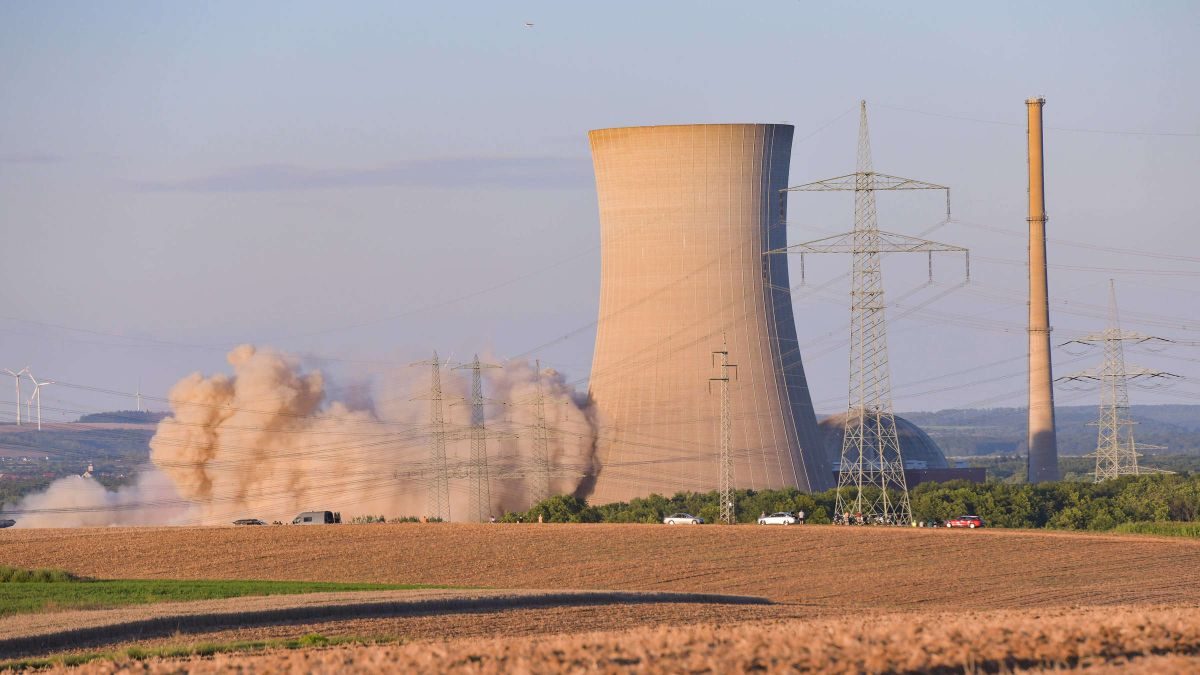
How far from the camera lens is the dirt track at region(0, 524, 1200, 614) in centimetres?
2741

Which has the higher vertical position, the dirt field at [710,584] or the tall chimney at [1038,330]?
the tall chimney at [1038,330]

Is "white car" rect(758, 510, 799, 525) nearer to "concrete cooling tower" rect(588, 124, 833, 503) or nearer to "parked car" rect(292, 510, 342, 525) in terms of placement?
"concrete cooling tower" rect(588, 124, 833, 503)

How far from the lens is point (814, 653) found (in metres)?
12.0

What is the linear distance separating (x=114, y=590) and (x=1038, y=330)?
125 feet

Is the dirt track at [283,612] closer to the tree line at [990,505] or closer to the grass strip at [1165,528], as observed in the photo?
the grass strip at [1165,528]

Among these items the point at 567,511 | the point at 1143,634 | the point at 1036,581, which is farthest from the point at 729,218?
the point at 1143,634

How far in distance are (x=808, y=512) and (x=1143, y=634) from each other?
32.9 metres

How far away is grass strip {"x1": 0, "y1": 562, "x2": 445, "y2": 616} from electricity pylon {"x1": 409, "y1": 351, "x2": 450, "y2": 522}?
2270cm

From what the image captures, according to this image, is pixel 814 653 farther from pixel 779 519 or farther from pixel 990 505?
pixel 990 505

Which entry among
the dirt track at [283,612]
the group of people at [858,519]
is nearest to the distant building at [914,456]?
the group of people at [858,519]

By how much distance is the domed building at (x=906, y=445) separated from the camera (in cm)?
6494

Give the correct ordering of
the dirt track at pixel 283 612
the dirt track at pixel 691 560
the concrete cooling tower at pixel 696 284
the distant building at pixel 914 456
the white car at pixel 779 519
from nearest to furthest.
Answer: the dirt track at pixel 283 612 < the dirt track at pixel 691 560 < the white car at pixel 779 519 < the concrete cooling tower at pixel 696 284 < the distant building at pixel 914 456

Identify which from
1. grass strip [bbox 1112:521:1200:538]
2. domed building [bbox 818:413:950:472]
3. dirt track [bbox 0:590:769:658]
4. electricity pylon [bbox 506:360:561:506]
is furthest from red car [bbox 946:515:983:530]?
dirt track [bbox 0:590:769:658]

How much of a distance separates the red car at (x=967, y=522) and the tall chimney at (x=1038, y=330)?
12704mm
